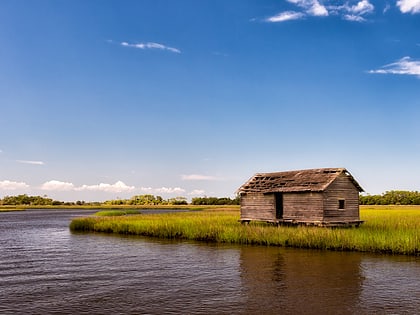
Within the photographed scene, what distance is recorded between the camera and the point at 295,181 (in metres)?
36.4

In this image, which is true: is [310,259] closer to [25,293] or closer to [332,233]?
[332,233]

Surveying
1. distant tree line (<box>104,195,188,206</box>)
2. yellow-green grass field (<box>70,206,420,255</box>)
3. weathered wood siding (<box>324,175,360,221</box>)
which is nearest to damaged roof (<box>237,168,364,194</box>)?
weathered wood siding (<box>324,175,360,221</box>)

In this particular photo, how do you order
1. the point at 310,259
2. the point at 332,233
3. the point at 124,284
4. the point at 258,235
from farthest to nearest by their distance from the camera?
the point at 258,235 → the point at 332,233 → the point at 310,259 → the point at 124,284

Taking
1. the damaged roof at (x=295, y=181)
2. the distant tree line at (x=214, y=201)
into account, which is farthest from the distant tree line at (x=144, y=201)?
the damaged roof at (x=295, y=181)

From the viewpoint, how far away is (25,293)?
1620cm

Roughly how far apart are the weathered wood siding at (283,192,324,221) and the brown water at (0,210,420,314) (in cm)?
787

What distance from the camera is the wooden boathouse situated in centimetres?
3347

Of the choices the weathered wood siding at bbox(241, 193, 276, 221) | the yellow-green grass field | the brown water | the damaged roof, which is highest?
the damaged roof

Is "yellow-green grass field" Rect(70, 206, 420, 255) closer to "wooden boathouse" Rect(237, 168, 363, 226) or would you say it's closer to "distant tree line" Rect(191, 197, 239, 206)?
"wooden boathouse" Rect(237, 168, 363, 226)

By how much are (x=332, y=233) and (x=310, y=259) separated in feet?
→ 16.5

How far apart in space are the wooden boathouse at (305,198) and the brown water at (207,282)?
26.9ft

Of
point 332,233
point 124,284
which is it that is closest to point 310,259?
point 332,233

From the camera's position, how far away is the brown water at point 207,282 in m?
14.0

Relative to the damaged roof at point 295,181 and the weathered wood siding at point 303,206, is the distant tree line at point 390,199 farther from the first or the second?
the weathered wood siding at point 303,206
